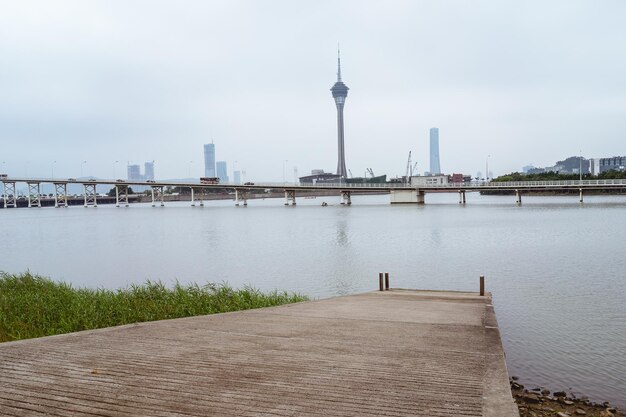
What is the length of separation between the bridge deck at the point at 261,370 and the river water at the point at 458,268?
4.46 metres

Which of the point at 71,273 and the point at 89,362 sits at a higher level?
the point at 89,362

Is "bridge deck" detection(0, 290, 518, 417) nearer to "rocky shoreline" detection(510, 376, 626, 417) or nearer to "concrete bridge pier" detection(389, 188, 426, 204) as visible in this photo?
"rocky shoreline" detection(510, 376, 626, 417)

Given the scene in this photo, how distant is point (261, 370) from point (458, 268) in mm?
28271

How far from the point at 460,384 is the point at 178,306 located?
490 inches

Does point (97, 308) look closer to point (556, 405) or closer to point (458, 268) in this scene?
point (556, 405)

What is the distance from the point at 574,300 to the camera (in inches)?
917

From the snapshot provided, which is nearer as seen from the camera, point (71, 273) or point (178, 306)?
point (178, 306)

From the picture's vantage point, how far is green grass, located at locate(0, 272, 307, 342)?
605 inches

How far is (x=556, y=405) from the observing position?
10.8 meters

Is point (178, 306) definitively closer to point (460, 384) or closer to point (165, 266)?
point (460, 384)

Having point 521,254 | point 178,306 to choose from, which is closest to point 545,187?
point 521,254

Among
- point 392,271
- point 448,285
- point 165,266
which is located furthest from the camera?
point 165,266

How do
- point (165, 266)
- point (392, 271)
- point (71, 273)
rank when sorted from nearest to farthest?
point (392, 271) → point (71, 273) → point (165, 266)

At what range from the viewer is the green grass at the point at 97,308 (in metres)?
15.4
